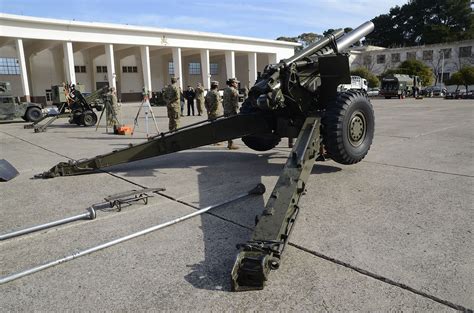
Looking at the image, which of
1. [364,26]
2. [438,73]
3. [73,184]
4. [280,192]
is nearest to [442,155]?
[364,26]

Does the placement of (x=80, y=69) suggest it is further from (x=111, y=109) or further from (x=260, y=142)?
(x=260, y=142)

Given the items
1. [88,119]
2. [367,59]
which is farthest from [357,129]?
[367,59]

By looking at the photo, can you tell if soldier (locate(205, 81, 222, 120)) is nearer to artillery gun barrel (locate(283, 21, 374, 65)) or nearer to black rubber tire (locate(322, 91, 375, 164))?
artillery gun barrel (locate(283, 21, 374, 65))

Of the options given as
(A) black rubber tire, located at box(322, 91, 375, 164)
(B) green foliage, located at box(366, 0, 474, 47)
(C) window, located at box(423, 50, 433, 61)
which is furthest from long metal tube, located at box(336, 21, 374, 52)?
(B) green foliage, located at box(366, 0, 474, 47)

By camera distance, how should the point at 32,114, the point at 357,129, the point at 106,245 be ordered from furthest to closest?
the point at 32,114, the point at 357,129, the point at 106,245

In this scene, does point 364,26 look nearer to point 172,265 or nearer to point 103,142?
point 172,265

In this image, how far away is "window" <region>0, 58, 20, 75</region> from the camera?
1528 inches

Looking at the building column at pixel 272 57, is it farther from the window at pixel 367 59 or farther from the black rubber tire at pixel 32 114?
the black rubber tire at pixel 32 114

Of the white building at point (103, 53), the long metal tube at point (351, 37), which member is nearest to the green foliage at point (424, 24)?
the white building at point (103, 53)

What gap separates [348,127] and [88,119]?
12.7m

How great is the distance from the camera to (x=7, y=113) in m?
18.8

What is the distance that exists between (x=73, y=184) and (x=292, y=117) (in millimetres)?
3277

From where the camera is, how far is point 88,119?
15539 millimetres

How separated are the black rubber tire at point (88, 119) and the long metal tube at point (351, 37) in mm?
11631
